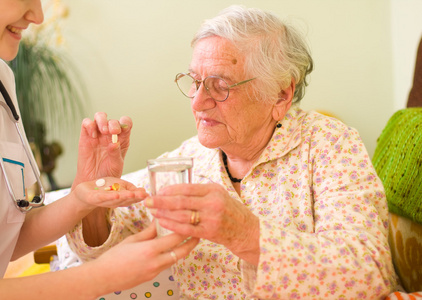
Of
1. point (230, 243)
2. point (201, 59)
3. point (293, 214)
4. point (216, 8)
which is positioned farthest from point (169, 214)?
point (216, 8)

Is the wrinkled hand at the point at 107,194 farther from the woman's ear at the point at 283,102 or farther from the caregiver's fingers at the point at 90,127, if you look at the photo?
the woman's ear at the point at 283,102

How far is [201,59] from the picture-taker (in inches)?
58.0

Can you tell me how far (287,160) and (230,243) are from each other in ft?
1.76

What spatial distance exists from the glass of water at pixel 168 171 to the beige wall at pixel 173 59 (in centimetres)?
218

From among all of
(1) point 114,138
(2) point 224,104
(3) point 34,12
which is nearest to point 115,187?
(1) point 114,138

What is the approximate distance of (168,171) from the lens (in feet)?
3.23

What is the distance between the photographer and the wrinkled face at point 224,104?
1438mm

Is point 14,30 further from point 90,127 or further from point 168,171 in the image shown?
point 168,171

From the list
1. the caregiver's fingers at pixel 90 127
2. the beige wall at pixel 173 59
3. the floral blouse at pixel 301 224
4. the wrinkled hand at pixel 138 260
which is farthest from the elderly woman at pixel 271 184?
the beige wall at pixel 173 59

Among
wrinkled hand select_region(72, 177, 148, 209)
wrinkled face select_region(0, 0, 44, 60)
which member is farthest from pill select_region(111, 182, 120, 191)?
wrinkled face select_region(0, 0, 44, 60)

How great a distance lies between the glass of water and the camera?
0.99m

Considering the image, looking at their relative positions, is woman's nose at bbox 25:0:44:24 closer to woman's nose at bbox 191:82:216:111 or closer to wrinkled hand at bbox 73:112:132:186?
wrinkled hand at bbox 73:112:132:186

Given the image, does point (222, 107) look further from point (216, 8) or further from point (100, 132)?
point (216, 8)

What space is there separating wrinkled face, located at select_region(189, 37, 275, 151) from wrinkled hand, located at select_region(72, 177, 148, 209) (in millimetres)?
349
